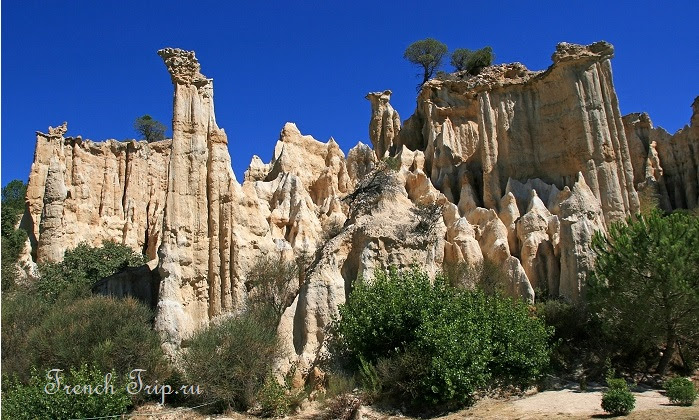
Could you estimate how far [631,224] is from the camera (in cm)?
1983

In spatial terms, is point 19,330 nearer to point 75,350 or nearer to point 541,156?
point 75,350

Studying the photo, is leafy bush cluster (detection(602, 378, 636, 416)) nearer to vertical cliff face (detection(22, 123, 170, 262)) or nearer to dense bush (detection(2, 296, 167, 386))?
dense bush (detection(2, 296, 167, 386))

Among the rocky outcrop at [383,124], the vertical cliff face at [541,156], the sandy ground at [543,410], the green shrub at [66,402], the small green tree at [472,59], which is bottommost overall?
the sandy ground at [543,410]

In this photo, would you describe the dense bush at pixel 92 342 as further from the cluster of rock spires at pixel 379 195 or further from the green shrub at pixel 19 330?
the cluster of rock spires at pixel 379 195

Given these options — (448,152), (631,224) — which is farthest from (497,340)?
(448,152)

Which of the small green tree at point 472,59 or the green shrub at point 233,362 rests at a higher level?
the small green tree at point 472,59

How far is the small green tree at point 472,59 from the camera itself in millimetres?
42562

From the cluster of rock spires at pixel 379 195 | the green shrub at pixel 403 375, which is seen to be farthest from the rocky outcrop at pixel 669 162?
the green shrub at pixel 403 375

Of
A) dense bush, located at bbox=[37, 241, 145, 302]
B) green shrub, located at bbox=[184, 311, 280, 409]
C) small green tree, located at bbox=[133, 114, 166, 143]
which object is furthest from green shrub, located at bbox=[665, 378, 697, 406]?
small green tree, located at bbox=[133, 114, 166, 143]

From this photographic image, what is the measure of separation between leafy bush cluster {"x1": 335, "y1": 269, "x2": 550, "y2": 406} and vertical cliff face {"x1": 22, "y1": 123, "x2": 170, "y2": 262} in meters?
24.8

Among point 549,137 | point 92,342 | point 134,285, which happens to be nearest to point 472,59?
point 549,137

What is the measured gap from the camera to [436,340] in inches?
646

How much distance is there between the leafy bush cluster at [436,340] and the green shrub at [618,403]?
9.21 ft

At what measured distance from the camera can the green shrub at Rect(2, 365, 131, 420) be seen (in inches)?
592
